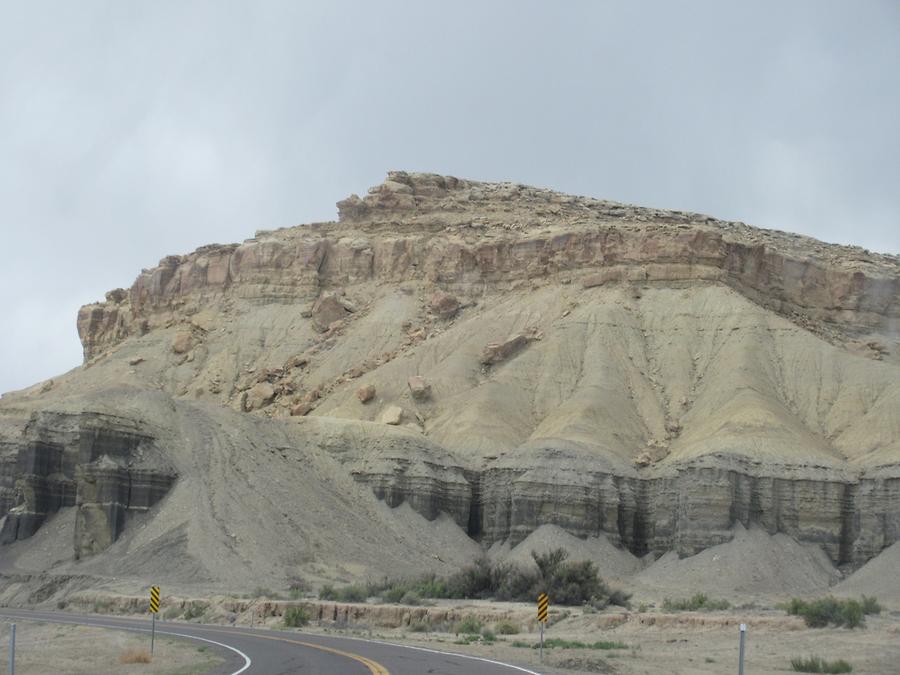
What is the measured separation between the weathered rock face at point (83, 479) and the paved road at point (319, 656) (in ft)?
80.8

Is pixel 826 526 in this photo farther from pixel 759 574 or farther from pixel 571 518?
pixel 571 518

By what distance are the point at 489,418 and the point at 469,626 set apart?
129ft

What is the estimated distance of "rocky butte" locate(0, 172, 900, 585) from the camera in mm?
67875

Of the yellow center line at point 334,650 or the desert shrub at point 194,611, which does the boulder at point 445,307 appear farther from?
the yellow center line at point 334,650

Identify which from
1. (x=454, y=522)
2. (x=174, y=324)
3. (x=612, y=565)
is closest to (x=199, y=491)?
(x=454, y=522)

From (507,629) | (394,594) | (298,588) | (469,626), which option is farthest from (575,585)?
(298,588)

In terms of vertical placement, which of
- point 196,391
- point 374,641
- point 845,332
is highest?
point 845,332

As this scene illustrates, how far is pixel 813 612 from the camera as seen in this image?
37.2 metres

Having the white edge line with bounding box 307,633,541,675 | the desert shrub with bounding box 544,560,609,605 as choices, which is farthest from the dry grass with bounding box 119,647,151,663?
the desert shrub with bounding box 544,560,609,605

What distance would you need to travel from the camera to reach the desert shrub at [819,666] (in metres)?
28.7

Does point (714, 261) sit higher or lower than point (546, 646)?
higher

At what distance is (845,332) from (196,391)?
47.1 meters

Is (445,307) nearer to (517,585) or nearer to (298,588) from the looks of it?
(298,588)

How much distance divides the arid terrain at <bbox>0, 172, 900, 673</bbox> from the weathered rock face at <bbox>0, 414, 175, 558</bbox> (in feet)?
0.42
